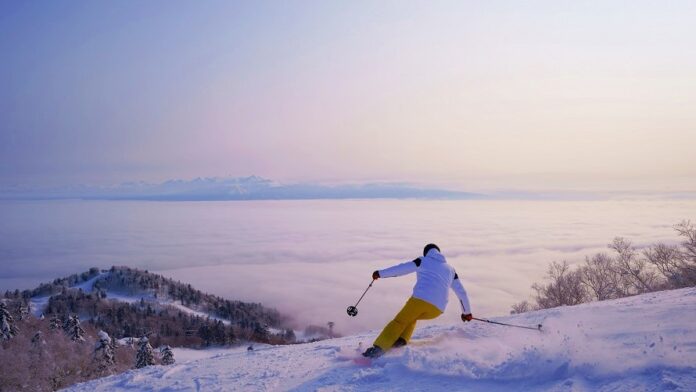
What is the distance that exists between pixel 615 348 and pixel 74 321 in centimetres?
5488

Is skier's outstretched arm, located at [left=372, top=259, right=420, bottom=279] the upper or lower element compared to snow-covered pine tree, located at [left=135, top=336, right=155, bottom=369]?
upper

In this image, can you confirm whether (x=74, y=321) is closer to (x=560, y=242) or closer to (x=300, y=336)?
(x=300, y=336)

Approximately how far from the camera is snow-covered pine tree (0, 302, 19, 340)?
114ft

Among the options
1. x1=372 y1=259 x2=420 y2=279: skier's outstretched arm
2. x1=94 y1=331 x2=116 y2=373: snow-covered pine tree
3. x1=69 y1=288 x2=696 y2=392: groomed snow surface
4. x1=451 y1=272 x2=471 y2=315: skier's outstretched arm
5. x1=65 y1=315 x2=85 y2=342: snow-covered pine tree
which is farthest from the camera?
x1=65 y1=315 x2=85 y2=342: snow-covered pine tree

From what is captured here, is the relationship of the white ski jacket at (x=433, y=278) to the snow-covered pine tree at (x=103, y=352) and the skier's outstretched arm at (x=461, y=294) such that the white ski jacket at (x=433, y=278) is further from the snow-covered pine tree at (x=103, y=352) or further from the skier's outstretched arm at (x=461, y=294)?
the snow-covered pine tree at (x=103, y=352)

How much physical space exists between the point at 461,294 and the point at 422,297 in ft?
3.71

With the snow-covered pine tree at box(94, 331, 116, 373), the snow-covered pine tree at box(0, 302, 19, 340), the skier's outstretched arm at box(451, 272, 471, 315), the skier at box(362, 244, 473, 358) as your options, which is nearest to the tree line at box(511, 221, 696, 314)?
the skier's outstretched arm at box(451, 272, 471, 315)

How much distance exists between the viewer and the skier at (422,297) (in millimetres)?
8031

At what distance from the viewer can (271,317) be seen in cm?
14938

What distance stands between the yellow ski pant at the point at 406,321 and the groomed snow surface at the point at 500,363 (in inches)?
9.8

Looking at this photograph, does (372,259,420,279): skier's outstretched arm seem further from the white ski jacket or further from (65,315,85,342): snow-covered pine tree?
(65,315,85,342): snow-covered pine tree

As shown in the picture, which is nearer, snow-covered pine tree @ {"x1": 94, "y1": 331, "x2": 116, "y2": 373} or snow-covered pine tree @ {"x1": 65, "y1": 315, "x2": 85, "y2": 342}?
snow-covered pine tree @ {"x1": 94, "y1": 331, "x2": 116, "y2": 373}

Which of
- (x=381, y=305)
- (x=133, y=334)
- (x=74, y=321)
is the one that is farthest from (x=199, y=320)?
(x=74, y=321)

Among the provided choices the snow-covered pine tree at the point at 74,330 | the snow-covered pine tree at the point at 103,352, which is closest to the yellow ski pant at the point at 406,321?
the snow-covered pine tree at the point at 103,352
